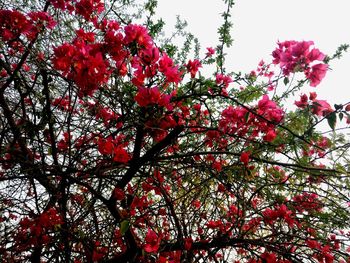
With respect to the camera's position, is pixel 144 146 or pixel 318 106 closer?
pixel 318 106

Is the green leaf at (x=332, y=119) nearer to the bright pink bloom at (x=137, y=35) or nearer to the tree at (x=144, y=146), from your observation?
the tree at (x=144, y=146)

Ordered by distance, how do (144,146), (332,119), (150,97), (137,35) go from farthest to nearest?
(144,146) → (137,35) → (150,97) → (332,119)

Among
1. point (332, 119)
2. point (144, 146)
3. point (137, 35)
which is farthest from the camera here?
point (144, 146)

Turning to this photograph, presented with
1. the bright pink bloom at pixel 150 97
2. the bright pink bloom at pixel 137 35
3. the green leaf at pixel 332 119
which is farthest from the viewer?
the bright pink bloom at pixel 137 35

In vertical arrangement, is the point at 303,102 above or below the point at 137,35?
below

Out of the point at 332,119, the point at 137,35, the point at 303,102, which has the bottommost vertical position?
the point at 332,119

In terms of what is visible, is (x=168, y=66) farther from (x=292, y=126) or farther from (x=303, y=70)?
(x=292, y=126)

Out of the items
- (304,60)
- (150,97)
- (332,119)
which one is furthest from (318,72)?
(150,97)

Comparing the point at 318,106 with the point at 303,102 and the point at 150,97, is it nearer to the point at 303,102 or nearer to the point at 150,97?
the point at 303,102

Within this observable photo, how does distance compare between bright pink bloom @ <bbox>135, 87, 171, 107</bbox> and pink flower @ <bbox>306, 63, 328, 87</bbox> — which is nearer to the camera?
bright pink bloom @ <bbox>135, 87, 171, 107</bbox>

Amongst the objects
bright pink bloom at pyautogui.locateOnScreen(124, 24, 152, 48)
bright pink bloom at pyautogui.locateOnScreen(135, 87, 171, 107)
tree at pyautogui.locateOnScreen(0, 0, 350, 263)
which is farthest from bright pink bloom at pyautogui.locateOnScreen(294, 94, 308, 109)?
bright pink bloom at pyautogui.locateOnScreen(124, 24, 152, 48)

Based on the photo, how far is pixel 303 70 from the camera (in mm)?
2016

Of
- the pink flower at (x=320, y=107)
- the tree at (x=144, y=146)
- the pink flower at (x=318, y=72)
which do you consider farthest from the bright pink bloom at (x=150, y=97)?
the pink flower at (x=318, y=72)

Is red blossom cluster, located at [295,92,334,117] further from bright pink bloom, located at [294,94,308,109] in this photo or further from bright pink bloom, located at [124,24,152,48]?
bright pink bloom, located at [124,24,152,48]
